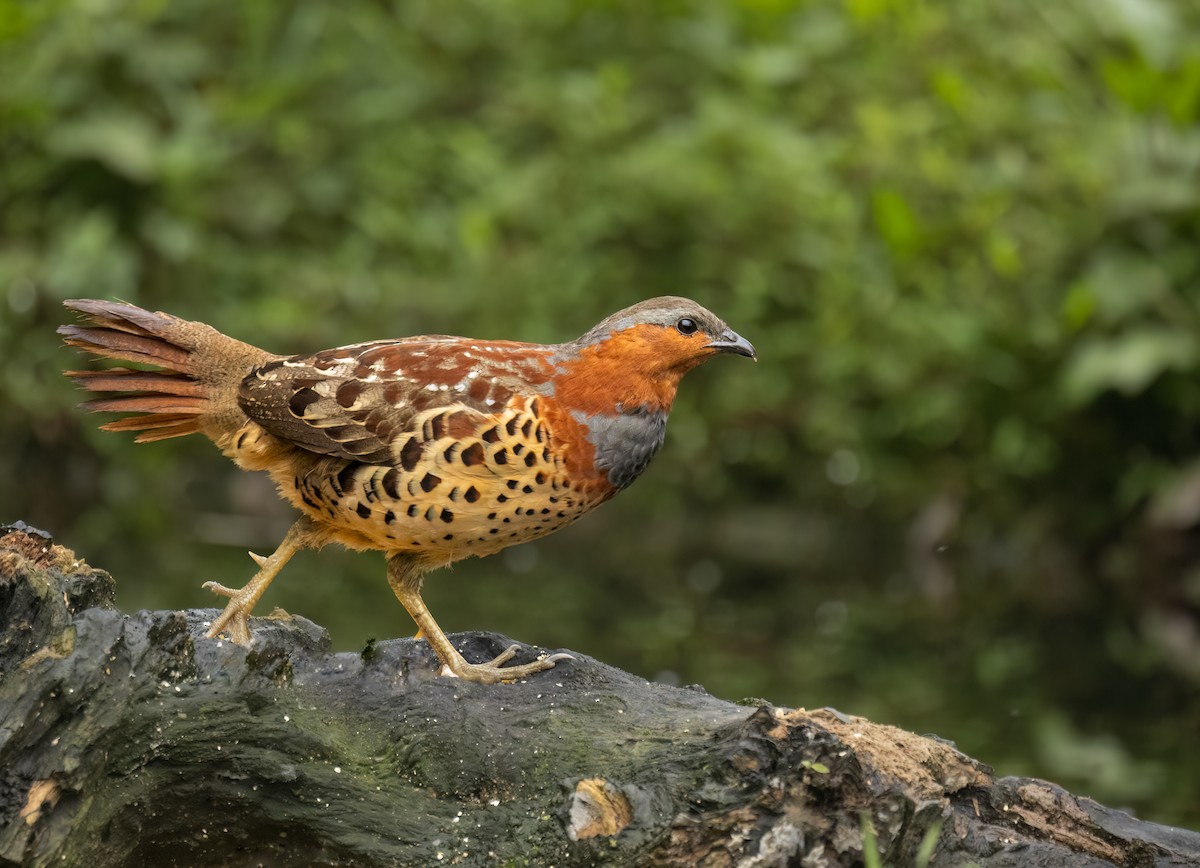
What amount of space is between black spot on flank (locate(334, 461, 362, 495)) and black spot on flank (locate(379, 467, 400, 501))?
106 mm

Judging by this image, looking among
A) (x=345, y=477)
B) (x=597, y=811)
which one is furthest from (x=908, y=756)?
(x=345, y=477)

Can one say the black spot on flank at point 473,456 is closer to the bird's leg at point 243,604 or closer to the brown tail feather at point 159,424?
the bird's leg at point 243,604

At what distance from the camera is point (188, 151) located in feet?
37.5

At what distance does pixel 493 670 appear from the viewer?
14.6ft

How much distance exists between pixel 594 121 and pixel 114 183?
3.29m

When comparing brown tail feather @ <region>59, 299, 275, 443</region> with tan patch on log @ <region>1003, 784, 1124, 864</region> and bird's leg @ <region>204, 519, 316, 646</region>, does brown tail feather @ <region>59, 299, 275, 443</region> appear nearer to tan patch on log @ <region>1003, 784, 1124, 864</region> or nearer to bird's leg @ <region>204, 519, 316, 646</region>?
bird's leg @ <region>204, 519, 316, 646</region>

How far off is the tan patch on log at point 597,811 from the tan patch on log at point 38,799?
1.13 meters

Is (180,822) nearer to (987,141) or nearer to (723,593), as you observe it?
(723,593)

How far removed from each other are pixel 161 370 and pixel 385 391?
71 cm

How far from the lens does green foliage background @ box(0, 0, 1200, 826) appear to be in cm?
1017

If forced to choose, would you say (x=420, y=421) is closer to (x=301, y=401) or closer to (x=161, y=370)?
(x=301, y=401)

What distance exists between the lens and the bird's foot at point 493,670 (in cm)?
443

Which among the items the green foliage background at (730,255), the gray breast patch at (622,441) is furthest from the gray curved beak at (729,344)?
the green foliage background at (730,255)

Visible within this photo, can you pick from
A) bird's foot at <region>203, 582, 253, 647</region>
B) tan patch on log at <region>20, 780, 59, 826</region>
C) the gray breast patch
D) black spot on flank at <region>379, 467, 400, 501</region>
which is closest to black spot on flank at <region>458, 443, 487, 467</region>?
black spot on flank at <region>379, 467, 400, 501</region>
